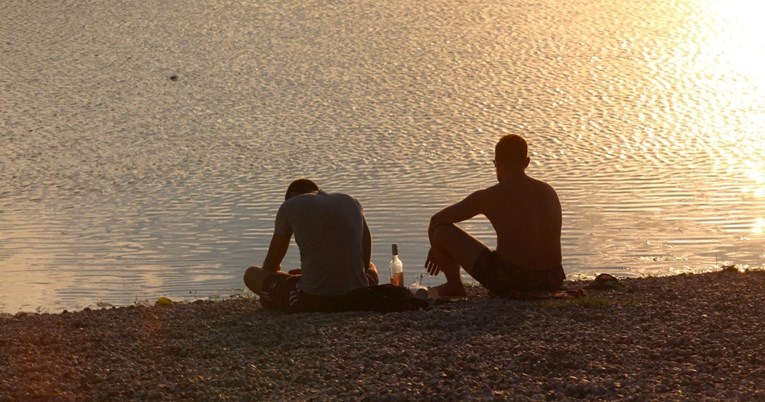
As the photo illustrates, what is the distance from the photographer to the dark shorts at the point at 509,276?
419 inches

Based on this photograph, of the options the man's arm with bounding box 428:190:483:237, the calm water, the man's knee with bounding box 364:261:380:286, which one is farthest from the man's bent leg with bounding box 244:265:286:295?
the calm water

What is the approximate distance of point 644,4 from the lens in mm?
43344

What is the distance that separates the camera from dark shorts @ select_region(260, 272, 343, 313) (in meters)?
10.3

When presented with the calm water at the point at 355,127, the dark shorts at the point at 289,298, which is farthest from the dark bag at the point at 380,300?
the calm water at the point at 355,127

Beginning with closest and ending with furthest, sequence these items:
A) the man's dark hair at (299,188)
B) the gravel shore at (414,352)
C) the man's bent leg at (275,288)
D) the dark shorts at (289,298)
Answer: the gravel shore at (414,352) < the dark shorts at (289,298) < the man's bent leg at (275,288) < the man's dark hair at (299,188)

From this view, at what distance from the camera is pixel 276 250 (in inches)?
418

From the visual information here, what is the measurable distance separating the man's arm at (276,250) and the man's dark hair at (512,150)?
1.67m

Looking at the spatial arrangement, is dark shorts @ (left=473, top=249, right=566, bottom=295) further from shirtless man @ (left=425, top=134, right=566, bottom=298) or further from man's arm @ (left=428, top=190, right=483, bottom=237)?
man's arm @ (left=428, top=190, right=483, bottom=237)

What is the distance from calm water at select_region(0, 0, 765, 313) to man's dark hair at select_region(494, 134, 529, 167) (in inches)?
119

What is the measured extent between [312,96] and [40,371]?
20.1 metres

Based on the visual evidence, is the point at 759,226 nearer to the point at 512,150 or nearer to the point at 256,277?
the point at 512,150

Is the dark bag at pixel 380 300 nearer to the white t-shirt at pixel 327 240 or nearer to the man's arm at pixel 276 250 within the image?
the white t-shirt at pixel 327 240

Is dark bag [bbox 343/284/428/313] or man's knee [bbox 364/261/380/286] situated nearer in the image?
dark bag [bbox 343/284/428/313]

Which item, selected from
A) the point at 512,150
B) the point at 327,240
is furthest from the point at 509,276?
the point at 327,240
